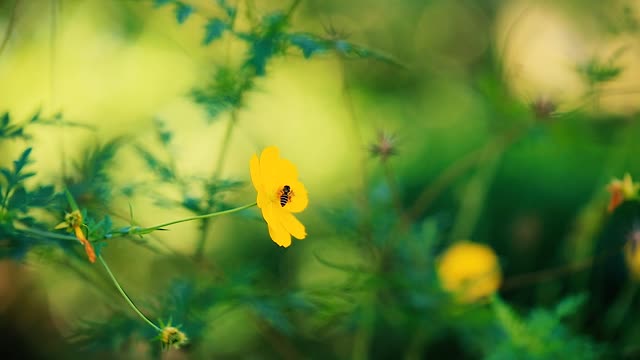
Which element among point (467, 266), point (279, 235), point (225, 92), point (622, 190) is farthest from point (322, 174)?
point (279, 235)

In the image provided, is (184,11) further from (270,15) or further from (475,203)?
(475,203)

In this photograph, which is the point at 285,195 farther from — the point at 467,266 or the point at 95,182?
the point at 467,266

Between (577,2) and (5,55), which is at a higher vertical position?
(577,2)

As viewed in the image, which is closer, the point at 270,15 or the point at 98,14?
the point at 270,15

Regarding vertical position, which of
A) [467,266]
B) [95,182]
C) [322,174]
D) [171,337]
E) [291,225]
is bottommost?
[171,337]

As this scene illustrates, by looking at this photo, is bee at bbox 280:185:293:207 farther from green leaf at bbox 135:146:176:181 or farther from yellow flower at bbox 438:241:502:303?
yellow flower at bbox 438:241:502:303

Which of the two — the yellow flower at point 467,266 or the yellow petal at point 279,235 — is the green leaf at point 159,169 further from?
the yellow flower at point 467,266

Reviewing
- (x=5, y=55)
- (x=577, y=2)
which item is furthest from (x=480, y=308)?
(x=577, y=2)

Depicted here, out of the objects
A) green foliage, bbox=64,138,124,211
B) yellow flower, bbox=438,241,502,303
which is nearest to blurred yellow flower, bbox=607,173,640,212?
yellow flower, bbox=438,241,502,303
